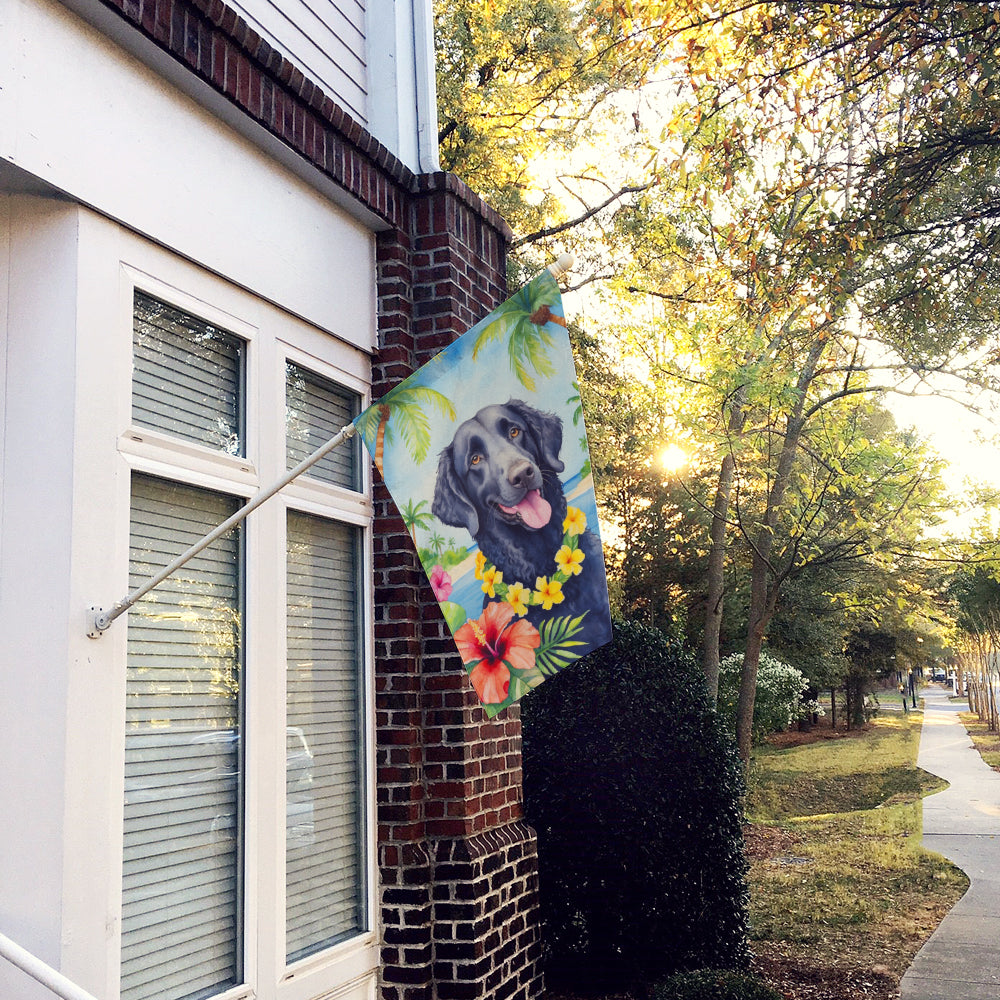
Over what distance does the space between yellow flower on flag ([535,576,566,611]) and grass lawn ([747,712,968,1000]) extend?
4674 mm

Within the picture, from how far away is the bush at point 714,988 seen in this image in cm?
512

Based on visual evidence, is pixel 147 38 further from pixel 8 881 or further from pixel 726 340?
pixel 726 340

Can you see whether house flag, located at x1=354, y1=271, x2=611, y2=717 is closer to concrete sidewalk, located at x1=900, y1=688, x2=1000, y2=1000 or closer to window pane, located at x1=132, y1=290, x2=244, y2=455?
window pane, located at x1=132, y1=290, x2=244, y2=455

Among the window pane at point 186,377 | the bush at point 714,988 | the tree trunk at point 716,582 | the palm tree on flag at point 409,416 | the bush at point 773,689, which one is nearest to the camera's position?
the palm tree on flag at point 409,416

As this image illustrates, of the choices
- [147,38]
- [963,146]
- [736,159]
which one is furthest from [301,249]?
[963,146]

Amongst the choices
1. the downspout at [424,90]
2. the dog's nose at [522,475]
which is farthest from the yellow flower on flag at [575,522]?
the downspout at [424,90]

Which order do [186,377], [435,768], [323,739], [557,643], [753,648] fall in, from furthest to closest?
[753,648], [435,768], [323,739], [186,377], [557,643]

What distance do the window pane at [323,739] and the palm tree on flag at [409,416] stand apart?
44.2 inches

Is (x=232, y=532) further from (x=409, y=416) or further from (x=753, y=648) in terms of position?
(x=753, y=648)

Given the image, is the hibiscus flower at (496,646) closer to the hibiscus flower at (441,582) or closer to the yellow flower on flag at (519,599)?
the yellow flower on flag at (519,599)

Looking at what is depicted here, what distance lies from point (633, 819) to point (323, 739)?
287 cm

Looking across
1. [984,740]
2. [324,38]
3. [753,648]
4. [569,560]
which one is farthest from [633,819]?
[984,740]

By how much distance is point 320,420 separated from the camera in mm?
4688

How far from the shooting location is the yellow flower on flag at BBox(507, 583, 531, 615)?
330 cm
